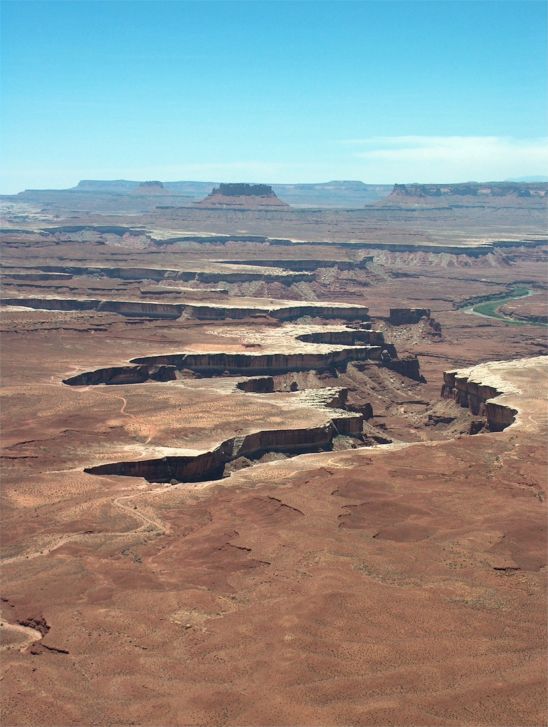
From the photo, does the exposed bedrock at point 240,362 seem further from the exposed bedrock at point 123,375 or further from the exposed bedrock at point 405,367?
the exposed bedrock at point 405,367

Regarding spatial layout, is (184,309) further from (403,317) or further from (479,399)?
(479,399)

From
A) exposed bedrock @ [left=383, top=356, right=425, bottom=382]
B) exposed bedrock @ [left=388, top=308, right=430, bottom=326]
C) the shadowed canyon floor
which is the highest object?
the shadowed canyon floor

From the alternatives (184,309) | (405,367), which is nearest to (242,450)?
(405,367)

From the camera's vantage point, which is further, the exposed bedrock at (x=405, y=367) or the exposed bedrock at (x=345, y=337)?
the exposed bedrock at (x=345, y=337)

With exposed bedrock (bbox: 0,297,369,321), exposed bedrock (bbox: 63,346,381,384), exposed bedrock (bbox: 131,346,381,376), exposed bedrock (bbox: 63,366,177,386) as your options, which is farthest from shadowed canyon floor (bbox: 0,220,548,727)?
exposed bedrock (bbox: 0,297,369,321)

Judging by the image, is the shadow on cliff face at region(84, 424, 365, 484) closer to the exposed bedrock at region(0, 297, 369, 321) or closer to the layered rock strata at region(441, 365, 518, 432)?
the layered rock strata at region(441, 365, 518, 432)

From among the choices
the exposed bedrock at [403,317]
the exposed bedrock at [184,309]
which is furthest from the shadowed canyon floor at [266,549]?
the exposed bedrock at [403,317]
